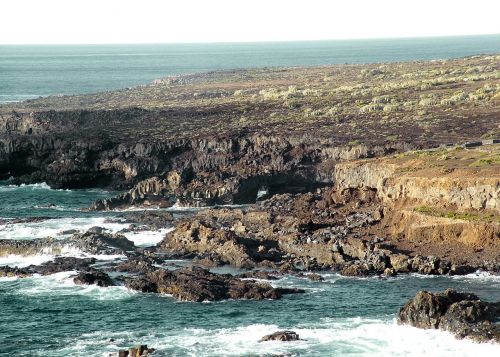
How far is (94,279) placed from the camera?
70.0 metres

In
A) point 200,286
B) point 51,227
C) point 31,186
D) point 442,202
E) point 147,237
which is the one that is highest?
point 442,202

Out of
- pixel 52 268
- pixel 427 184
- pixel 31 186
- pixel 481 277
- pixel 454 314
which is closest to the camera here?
pixel 454 314

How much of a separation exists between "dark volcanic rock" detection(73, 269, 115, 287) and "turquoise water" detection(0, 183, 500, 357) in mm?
717

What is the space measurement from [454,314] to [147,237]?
3668 cm

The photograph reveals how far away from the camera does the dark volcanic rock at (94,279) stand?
6938cm

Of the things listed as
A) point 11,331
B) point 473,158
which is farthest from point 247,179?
point 11,331

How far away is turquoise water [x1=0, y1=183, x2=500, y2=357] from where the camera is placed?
54594 millimetres

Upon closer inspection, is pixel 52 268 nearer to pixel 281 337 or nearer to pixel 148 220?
pixel 148 220

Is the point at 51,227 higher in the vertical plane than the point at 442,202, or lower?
lower

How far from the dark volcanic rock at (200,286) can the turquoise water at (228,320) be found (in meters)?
0.88

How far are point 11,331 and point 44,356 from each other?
621 cm

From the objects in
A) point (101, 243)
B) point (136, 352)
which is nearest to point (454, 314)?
point (136, 352)

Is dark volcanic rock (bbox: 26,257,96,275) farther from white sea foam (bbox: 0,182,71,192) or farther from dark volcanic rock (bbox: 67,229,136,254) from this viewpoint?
white sea foam (bbox: 0,182,71,192)

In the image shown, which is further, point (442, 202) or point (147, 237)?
point (147, 237)
